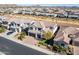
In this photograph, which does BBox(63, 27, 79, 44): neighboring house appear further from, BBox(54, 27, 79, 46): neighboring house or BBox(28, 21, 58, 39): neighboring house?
BBox(28, 21, 58, 39): neighboring house

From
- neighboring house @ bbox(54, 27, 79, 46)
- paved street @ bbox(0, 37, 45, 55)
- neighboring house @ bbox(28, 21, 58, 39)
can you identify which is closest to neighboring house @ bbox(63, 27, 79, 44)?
neighboring house @ bbox(54, 27, 79, 46)

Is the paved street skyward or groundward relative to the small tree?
groundward

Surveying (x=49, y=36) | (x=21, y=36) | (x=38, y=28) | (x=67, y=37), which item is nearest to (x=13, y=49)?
(x=21, y=36)

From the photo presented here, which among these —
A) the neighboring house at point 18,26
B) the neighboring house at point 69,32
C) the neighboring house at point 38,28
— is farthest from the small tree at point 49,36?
the neighboring house at point 18,26
